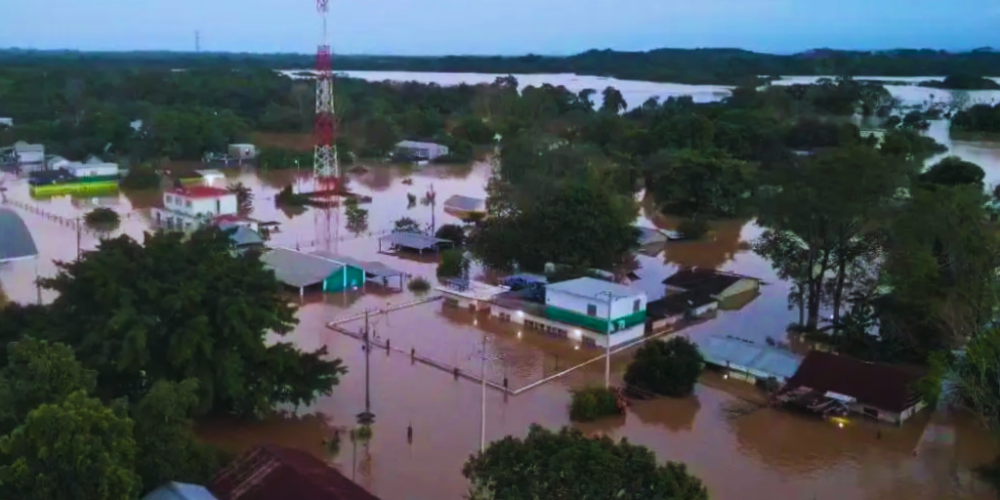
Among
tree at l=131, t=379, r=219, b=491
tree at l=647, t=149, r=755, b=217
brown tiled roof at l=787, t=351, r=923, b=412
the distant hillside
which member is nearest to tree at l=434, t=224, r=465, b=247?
tree at l=647, t=149, r=755, b=217

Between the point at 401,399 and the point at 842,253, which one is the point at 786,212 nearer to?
the point at 842,253

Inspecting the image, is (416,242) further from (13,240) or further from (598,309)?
(13,240)

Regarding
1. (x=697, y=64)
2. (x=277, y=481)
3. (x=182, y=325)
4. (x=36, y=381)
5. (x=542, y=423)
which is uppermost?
(x=697, y=64)

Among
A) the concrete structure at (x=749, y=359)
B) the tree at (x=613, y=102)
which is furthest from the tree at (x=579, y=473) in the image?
the tree at (x=613, y=102)

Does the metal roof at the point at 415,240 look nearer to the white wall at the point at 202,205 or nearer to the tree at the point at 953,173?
the white wall at the point at 202,205

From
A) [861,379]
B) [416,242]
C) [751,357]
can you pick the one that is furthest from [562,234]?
[861,379]

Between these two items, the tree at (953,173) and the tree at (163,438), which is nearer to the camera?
the tree at (163,438)

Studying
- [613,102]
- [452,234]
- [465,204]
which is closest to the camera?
[452,234]

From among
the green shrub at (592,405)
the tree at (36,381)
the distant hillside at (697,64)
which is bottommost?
the green shrub at (592,405)
